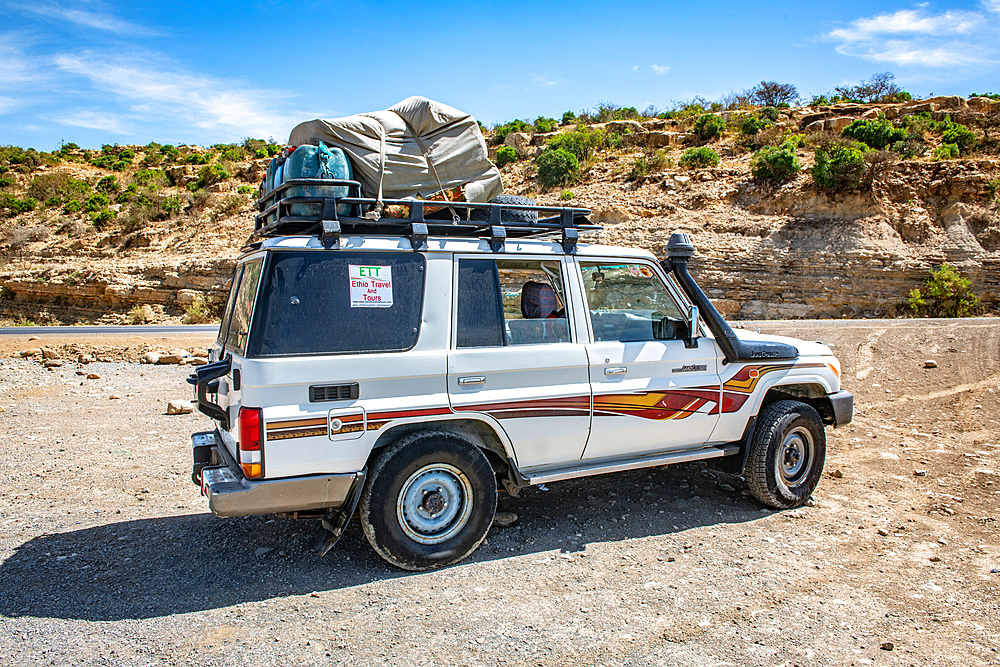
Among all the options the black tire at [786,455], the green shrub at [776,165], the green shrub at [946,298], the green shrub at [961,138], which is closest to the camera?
the black tire at [786,455]

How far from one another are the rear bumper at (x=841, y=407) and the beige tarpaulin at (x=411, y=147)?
3332mm

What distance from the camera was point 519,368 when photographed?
172 inches

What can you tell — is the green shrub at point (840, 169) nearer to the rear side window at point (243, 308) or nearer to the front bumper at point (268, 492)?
the rear side window at point (243, 308)

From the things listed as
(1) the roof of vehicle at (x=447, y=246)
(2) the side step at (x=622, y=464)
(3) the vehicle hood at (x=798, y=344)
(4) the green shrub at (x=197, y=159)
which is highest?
(4) the green shrub at (x=197, y=159)

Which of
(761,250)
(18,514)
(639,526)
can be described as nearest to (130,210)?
(761,250)

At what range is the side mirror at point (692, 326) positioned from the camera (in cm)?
485

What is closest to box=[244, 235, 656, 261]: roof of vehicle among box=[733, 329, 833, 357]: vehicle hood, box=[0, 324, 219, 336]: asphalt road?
box=[733, 329, 833, 357]: vehicle hood

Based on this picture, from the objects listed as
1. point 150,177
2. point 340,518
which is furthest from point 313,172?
point 150,177

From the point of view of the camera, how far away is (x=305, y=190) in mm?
4316

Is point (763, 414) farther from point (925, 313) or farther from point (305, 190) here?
point (925, 313)

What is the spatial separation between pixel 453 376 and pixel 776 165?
2963 centimetres

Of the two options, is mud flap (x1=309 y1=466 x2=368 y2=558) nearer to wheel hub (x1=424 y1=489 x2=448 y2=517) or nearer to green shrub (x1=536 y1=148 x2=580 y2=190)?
wheel hub (x1=424 y1=489 x2=448 y2=517)

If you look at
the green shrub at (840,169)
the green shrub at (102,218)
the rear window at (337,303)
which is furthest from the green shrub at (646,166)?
the rear window at (337,303)

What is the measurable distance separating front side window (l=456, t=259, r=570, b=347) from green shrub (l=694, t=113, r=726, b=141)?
35911 millimetres
